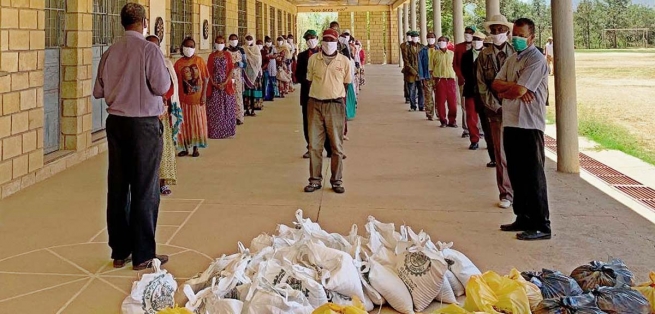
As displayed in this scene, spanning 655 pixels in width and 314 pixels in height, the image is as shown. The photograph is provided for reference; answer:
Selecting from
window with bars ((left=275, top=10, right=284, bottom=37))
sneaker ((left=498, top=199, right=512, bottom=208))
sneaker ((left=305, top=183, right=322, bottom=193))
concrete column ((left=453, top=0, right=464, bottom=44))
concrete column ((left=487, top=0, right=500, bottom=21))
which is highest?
window with bars ((left=275, top=10, right=284, bottom=37))

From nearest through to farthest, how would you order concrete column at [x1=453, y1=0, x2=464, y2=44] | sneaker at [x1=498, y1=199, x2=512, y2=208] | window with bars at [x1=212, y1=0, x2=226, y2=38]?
sneaker at [x1=498, y1=199, x2=512, y2=208], concrete column at [x1=453, y1=0, x2=464, y2=44], window with bars at [x1=212, y1=0, x2=226, y2=38]

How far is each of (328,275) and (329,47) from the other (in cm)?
287

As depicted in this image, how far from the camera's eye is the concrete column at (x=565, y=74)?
6180mm

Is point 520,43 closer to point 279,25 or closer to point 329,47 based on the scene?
point 329,47

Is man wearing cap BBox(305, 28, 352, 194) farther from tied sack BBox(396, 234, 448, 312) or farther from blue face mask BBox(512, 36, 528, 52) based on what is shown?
tied sack BBox(396, 234, 448, 312)

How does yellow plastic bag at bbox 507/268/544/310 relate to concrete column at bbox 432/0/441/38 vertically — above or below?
below

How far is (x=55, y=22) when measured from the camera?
6.76 meters

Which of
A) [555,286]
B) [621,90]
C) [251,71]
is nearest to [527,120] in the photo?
[555,286]

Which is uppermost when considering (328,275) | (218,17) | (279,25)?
(279,25)

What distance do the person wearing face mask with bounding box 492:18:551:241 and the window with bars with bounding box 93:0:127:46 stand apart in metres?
5.36

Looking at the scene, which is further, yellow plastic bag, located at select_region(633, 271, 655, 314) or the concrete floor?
the concrete floor

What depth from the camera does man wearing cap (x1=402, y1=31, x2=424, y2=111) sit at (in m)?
11.0

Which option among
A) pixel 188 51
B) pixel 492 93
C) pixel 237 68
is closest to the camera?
pixel 492 93

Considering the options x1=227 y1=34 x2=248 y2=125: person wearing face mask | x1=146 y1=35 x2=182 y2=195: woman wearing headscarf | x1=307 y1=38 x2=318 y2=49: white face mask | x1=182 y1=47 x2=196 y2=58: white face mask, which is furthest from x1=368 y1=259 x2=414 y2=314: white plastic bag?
x1=227 y1=34 x2=248 y2=125: person wearing face mask
